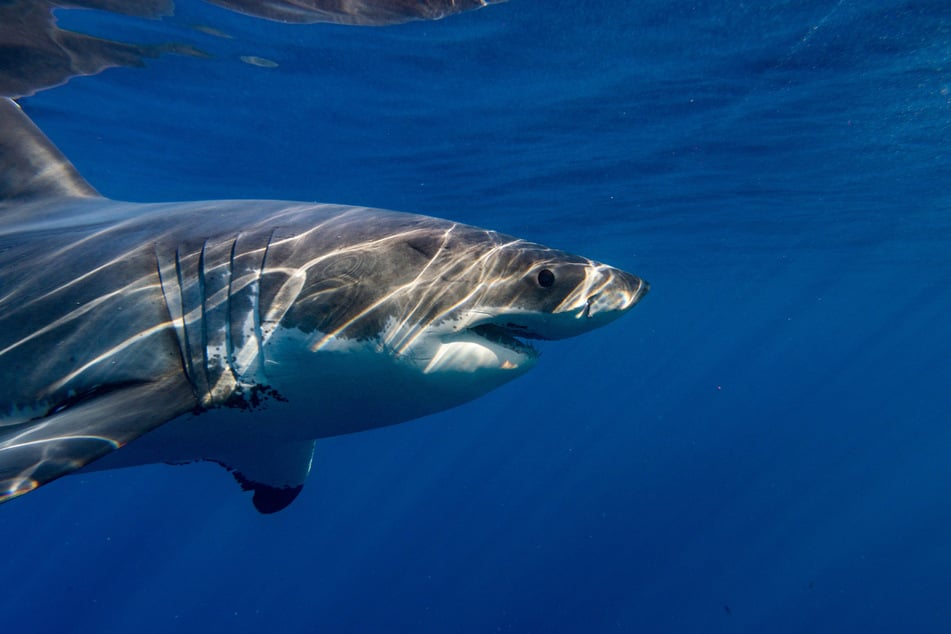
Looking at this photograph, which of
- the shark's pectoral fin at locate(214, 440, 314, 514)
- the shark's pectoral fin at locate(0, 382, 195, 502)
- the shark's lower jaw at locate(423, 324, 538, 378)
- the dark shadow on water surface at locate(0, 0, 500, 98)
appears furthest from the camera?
the dark shadow on water surface at locate(0, 0, 500, 98)

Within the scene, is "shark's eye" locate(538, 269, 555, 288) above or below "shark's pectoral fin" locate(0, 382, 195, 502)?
above

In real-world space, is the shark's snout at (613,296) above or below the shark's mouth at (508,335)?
above

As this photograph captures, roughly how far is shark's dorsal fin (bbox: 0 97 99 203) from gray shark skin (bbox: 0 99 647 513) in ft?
7.40

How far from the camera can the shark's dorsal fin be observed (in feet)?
17.3

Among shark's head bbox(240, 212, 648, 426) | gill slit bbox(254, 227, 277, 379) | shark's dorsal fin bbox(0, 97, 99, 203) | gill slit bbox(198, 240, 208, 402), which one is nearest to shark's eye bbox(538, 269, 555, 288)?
shark's head bbox(240, 212, 648, 426)

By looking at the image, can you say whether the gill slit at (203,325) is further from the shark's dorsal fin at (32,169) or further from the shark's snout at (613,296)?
the shark's dorsal fin at (32,169)

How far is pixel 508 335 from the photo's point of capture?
3121 mm

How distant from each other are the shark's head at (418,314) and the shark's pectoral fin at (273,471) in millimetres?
1910

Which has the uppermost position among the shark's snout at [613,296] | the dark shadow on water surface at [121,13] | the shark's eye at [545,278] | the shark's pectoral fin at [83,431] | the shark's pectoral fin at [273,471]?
the dark shadow on water surface at [121,13]

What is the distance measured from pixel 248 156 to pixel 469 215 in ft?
29.4

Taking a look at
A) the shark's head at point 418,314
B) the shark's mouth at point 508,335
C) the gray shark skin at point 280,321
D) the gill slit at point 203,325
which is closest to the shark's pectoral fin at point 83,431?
the gray shark skin at point 280,321

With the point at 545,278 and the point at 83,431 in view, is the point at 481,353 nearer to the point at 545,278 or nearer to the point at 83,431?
the point at 545,278

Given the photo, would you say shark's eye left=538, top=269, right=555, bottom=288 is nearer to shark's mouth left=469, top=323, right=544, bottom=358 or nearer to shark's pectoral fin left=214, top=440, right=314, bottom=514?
shark's mouth left=469, top=323, right=544, bottom=358

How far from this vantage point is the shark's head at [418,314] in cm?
292
